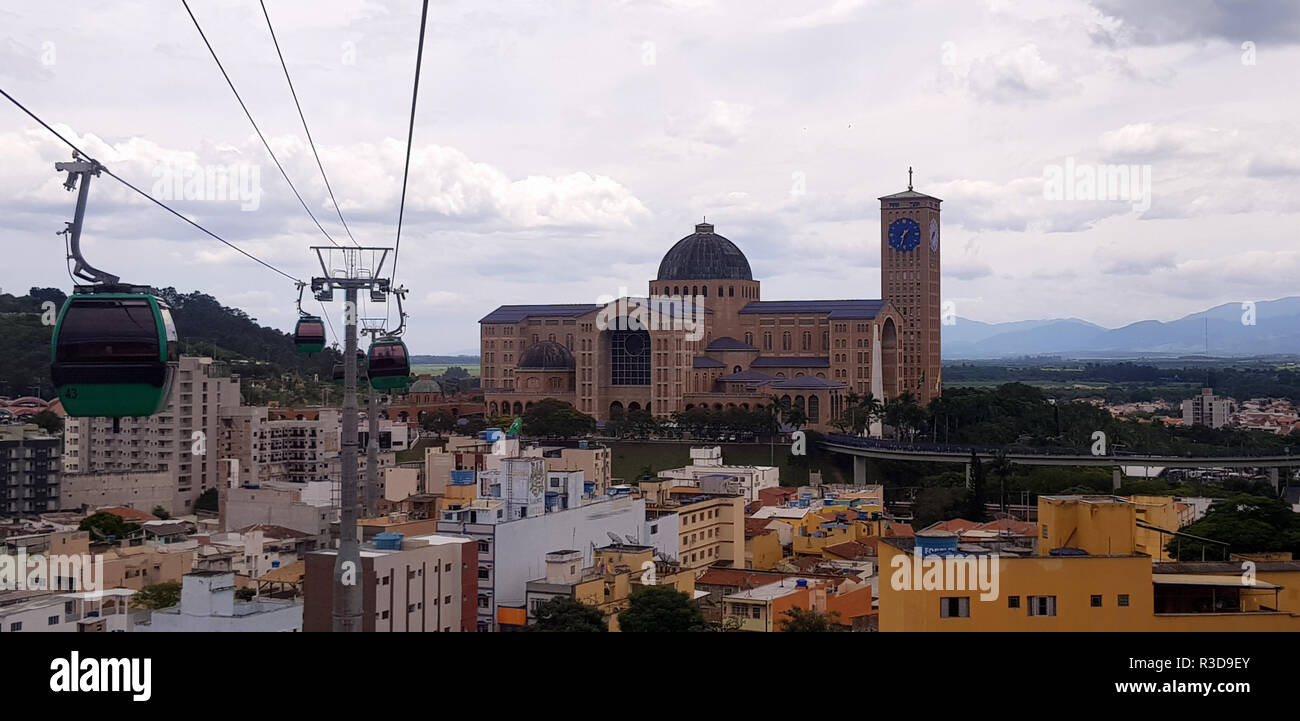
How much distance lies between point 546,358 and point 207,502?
795 inches

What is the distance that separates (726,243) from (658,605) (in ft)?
159

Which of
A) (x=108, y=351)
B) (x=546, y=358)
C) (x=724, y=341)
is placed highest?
(x=724, y=341)

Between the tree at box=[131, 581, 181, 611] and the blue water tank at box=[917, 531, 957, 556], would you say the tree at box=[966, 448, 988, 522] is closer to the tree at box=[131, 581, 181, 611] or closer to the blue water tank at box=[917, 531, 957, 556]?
the tree at box=[131, 581, 181, 611]

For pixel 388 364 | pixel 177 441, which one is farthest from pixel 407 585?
pixel 177 441

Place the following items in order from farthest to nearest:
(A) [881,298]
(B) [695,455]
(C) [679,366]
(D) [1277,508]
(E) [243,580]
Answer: (A) [881,298] → (C) [679,366] → (B) [695,455] → (D) [1277,508] → (E) [243,580]

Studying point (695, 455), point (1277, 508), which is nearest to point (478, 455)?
point (695, 455)

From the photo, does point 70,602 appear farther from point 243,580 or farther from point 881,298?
point 881,298

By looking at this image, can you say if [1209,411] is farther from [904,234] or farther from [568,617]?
[568,617]

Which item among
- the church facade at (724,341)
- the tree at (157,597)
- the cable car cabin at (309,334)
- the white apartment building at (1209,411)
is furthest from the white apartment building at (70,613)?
the white apartment building at (1209,411)

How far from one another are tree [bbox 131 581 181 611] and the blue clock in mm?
46943

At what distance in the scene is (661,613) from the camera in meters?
19.4

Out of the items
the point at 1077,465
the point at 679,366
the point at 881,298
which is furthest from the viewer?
the point at 881,298

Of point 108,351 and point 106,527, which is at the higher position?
point 108,351
